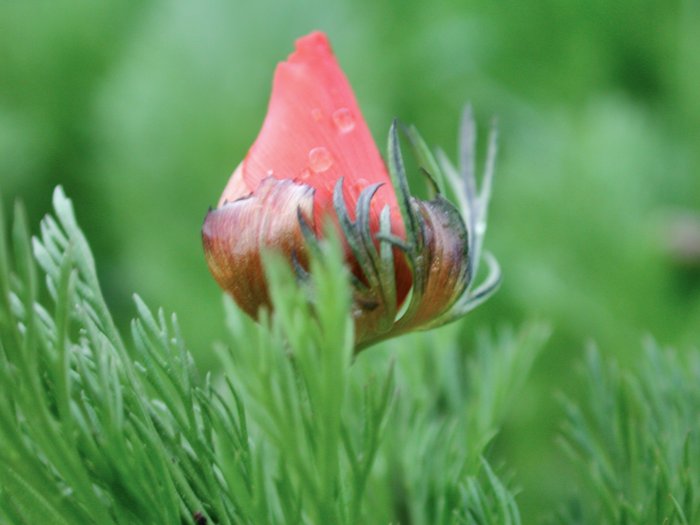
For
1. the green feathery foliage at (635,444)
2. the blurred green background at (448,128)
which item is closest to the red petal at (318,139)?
the green feathery foliage at (635,444)

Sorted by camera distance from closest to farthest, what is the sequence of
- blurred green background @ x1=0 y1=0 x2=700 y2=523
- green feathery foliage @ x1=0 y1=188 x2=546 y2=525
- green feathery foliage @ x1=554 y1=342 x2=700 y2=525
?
green feathery foliage @ x1=0 y1=188 x2=546 y2=525 → green feathery foliage @ x1=554 y1=342 x2=700 y2=525 → blurred green background @ x1=0 y1=0 x2=700 y2=523

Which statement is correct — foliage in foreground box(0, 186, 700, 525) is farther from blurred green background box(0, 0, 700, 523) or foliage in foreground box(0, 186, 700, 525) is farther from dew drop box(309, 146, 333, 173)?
blurred green background box(0, 0, 700, 523)

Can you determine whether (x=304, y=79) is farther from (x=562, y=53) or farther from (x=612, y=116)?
(x=562, y=53)

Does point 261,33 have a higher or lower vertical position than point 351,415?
higher

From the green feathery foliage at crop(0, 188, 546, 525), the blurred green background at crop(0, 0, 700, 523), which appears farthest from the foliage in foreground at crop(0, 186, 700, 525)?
the blurred green background at crop(0, 0, 700, 523)

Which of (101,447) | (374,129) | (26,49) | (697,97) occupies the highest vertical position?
(26,49)

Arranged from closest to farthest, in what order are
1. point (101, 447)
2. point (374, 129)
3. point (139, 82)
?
point (101, 447)
point (374, 129)
point (139, 82)

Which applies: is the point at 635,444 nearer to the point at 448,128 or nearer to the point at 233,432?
the point at 233,432

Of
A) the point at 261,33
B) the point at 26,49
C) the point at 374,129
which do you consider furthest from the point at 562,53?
the point at 26,49
